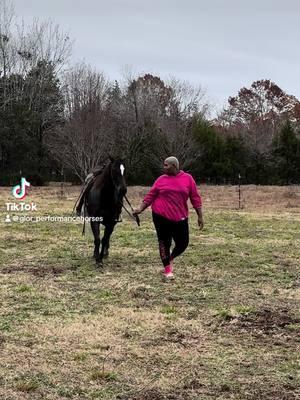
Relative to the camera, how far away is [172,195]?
23.5 ft

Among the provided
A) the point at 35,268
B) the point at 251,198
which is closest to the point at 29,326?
the point at 35,268

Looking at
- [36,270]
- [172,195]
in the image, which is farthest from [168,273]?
[36,270]

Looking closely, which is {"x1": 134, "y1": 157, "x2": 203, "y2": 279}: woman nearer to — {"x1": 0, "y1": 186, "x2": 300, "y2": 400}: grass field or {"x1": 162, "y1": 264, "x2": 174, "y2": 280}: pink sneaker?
{"x1": 162, "y1": 264, "x2": 174, "y2": 280}: pink sneaker

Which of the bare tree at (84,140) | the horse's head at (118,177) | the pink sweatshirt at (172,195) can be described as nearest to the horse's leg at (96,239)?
the horse's head at (118,177)

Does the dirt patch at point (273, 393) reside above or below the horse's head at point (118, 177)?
below

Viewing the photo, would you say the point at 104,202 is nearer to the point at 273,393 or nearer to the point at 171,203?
the point at 171,203

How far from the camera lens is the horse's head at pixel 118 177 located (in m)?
7.84

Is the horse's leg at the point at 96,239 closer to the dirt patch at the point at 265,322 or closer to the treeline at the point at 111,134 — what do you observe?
the dirt patch at the point at 265,322

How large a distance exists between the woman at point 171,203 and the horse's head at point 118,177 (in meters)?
0.67

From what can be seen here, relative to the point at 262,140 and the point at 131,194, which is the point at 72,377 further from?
the point at 262,140

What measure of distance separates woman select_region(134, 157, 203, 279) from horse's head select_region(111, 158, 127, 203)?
67cm

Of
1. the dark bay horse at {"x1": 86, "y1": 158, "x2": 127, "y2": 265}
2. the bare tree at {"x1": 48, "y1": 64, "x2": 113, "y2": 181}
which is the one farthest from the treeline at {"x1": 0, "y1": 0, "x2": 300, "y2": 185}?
the dark bay horse at {"x1": 86, "y1": 158, "x2": 127, "y2": 265}

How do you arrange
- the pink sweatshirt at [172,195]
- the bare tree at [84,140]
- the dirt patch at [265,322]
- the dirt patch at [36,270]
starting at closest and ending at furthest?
the dirt patch at [265,322] → the pink sweatshirt at [172,195] → the dirt patch at [36,270] → the bare tree at [84,140]

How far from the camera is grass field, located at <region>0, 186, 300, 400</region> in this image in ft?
12.1
